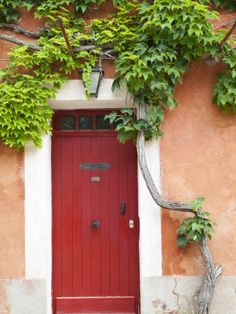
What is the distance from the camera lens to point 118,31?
5242 millimetres

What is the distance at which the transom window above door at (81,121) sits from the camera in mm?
5742

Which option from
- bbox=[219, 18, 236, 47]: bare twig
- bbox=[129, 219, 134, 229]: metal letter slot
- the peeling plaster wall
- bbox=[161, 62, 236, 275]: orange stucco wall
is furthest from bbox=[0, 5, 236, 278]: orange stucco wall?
bbox=[129, 219, 134, 229]: metal letter slot

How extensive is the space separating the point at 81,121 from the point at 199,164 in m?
1.55

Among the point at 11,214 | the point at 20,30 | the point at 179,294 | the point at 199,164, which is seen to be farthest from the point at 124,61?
the point at 179,294

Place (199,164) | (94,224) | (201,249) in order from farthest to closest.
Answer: (94,224), (199,164), (201,249)

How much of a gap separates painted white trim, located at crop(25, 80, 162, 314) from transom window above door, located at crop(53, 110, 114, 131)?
379 millimetres

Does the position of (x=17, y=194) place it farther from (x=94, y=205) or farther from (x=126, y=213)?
(x=126, y=213)

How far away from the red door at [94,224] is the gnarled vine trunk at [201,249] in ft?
1.72

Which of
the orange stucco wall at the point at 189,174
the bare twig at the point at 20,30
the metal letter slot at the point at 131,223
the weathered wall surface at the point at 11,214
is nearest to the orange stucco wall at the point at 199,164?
the orange stucco wall at the point at 189,174

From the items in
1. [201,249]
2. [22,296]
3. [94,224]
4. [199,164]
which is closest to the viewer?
[201,249]

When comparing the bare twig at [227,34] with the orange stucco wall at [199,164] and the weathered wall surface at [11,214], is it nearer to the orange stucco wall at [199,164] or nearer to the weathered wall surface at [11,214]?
the orange stucco wall at [199,164]

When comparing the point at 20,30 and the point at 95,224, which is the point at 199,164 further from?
the point at 20,30

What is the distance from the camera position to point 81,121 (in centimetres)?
575

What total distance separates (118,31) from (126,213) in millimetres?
2155
